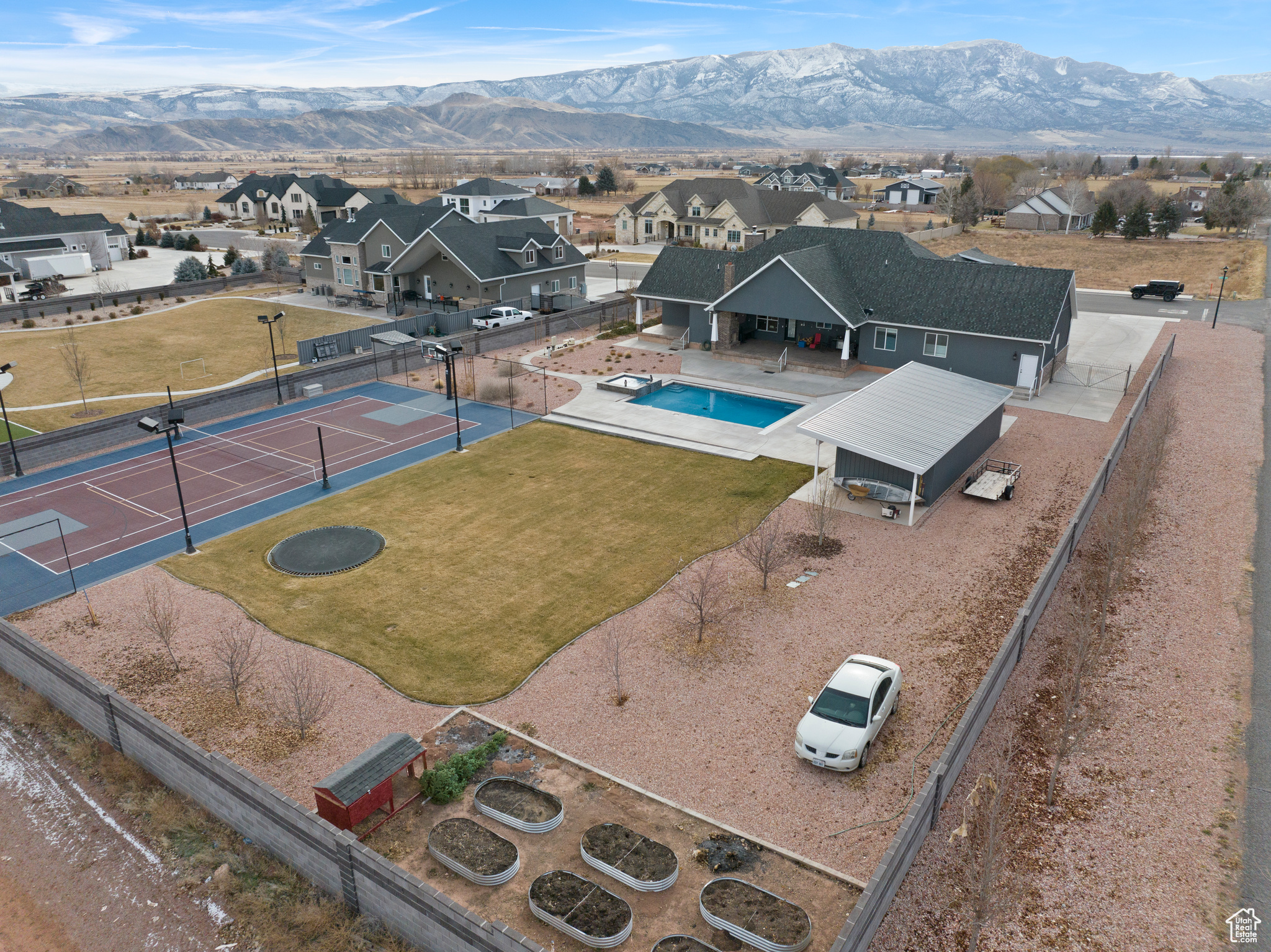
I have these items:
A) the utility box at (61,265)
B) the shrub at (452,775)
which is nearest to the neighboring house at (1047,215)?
the utility box at (61,265)

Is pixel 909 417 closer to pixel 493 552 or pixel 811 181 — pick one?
A: pixel 493 552

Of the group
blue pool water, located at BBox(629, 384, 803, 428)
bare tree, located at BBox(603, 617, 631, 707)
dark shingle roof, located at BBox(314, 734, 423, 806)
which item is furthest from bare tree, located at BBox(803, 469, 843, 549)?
dark shingle roof, located at BBox(314, 734, 423, 806)

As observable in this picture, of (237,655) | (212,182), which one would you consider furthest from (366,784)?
(212,182)

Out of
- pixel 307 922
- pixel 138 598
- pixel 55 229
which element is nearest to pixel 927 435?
pixel 307 922

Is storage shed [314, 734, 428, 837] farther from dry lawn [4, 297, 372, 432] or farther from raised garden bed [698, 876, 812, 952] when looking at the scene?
dry lawn [4, 297, 372, 432]

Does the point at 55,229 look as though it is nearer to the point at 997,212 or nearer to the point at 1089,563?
the point at 1089,563

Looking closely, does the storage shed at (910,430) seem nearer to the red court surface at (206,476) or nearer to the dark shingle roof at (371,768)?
the red court surface at (206,476)
